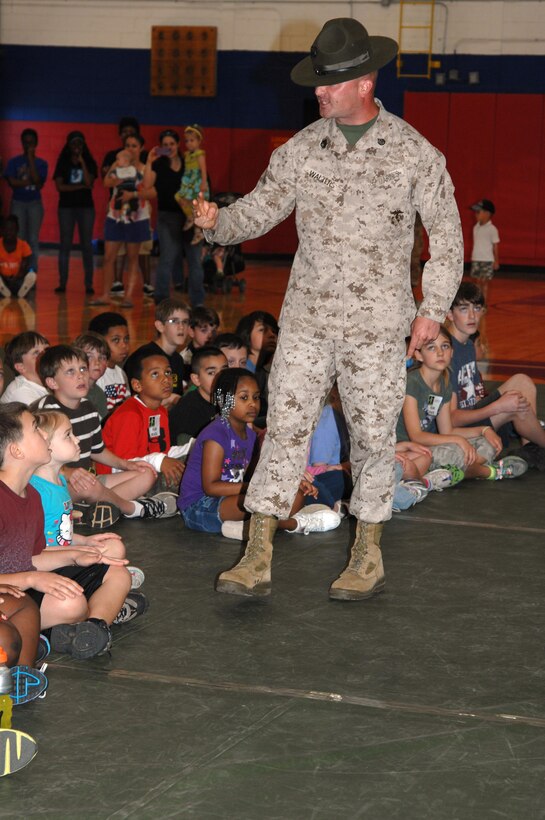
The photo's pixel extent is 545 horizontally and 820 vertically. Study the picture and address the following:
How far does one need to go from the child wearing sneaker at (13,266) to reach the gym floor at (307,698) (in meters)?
9.05

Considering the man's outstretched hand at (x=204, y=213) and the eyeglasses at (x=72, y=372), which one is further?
the eyeglasses at (x=72, y=372)

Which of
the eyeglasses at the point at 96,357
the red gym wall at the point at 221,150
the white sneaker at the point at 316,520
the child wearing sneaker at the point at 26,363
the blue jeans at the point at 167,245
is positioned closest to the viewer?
the white sneaker at the point at 316,520

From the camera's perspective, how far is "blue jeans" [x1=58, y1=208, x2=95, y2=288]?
13891 mm

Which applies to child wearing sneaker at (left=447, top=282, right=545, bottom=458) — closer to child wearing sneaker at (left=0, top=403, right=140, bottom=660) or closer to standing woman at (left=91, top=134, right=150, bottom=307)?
child wearing sneaker at (left=0, top=403, right=140, bottom=660)

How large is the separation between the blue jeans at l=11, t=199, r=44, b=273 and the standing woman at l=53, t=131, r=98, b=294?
92 centimetres

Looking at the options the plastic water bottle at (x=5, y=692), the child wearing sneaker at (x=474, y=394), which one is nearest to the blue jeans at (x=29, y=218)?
the child wearing sneaker at (x=474, y=394)

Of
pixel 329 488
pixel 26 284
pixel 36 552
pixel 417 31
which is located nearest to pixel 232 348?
pixel 329 488

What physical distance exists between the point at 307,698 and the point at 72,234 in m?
11.3

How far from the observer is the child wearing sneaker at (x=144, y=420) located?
5.73 metres

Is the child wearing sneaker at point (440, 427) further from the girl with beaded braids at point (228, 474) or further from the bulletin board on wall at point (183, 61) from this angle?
the bulletin board on wall at point (183, 61)

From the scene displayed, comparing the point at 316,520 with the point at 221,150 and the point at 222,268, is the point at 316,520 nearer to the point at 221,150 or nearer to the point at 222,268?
the point at 222,268

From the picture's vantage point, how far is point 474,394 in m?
6.95

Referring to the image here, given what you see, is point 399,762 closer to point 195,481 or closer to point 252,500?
point 252,500

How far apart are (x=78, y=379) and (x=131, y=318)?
661cm
